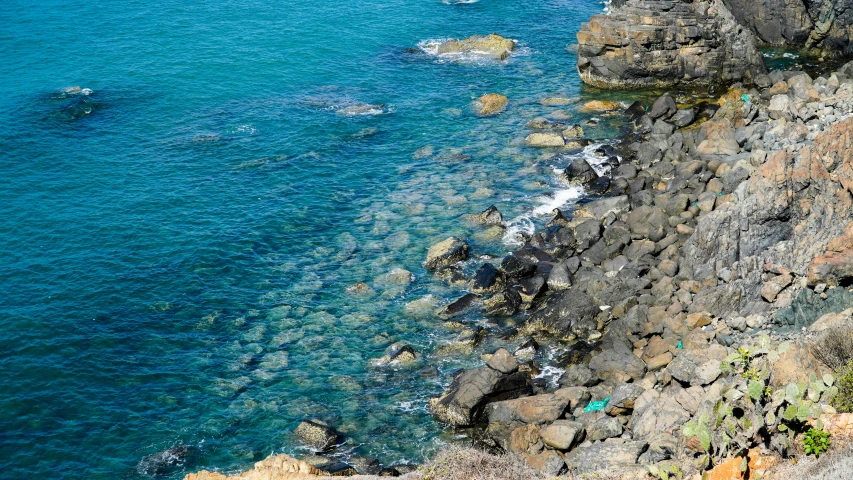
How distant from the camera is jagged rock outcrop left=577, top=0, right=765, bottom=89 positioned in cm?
7106

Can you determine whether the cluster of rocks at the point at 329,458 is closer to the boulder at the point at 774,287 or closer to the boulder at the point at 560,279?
the boulder at the point at 560,279

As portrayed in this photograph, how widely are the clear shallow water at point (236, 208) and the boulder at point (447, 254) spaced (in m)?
0.93

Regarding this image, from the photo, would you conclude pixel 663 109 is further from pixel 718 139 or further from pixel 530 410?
pixel 530 410

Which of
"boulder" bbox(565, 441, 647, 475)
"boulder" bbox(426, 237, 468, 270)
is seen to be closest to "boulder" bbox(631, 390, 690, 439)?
"boulder" bbox(565, 441, 647, 475)

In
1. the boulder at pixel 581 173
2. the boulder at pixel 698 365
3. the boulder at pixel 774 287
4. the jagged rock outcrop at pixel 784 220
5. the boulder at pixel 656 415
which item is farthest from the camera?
the boulder at pixel 581 173

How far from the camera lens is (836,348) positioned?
27.6 metres

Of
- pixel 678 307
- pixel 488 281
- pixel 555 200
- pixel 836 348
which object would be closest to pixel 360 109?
pixel 555 200

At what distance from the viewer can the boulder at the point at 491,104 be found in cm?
7288

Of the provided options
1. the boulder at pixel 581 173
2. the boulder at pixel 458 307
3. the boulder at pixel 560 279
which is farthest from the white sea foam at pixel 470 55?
the boulder at pixel 458 307

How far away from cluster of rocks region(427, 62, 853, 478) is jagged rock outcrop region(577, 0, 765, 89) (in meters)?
16.6

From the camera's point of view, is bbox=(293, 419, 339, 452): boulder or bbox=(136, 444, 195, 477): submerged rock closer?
bbox=(136, 444, 195, 477): submerged rock

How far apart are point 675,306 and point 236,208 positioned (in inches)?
1337

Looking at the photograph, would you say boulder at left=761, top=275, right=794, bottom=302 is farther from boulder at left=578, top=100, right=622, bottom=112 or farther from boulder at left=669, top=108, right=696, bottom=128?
boulder at left=578, top=100, right=622, bottom=112

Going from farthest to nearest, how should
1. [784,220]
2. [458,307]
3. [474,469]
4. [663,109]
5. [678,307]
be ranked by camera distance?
1. [663,109]
2. [458,307]
3. [678,307]
4. [784,220]
5. [474,469]
